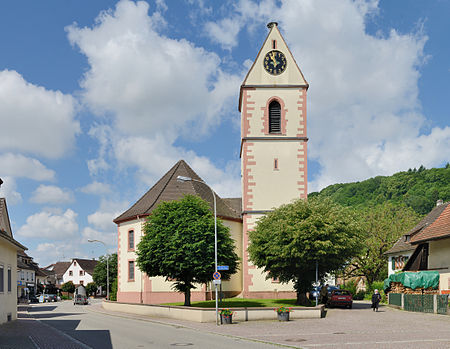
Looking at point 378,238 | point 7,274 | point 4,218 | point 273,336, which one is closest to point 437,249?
point 273,336

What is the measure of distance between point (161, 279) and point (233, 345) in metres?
29.8

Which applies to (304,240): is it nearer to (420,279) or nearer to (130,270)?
(420,279)

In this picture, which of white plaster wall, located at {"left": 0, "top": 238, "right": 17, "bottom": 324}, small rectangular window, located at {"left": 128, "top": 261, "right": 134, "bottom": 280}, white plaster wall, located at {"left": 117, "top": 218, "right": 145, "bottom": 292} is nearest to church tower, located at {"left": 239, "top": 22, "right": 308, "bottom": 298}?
white plaster wall, located at {"left": 117, "top": 218, "right": 145, "bottom": 292}

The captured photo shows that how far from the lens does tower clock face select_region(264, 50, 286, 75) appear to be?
48.4m

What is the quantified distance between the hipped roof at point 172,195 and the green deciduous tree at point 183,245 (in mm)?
9410

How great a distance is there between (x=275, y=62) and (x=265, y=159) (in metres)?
9.07

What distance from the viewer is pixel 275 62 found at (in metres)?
48.5

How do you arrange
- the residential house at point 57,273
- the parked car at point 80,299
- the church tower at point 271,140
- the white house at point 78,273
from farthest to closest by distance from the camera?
the residential house at point 57,273, the white house at point 78,273, the parked car at point 80,299, the church tower at point 271,140

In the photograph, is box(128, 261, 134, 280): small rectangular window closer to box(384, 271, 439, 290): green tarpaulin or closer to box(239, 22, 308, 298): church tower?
box(239, 22, 308, 298): church tower

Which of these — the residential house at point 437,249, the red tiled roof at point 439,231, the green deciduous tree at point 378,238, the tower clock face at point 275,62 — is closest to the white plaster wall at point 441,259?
the residential house at point 437,249

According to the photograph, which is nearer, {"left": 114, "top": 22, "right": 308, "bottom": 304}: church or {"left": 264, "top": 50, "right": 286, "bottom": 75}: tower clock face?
{"left": 114, "top": 22, "right": 308, "bottom": 304}: church

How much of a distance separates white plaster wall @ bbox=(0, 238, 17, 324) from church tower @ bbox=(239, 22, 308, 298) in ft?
67.0

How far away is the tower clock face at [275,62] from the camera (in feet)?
159

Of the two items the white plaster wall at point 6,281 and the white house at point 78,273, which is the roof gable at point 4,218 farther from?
the white house at point 78,273
